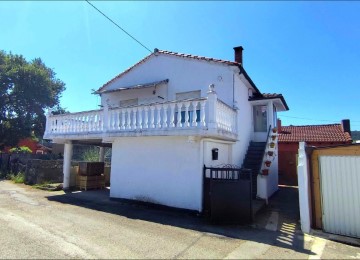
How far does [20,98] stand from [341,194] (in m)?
34.0

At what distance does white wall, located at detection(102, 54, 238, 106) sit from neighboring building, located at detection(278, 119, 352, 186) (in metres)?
8.98

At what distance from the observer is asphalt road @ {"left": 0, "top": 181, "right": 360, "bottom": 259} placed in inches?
213

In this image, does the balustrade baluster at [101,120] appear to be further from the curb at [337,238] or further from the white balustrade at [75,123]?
the curb at [337,238]

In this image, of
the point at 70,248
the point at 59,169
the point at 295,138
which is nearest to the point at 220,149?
the point at 70,248

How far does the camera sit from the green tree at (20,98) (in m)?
28.8

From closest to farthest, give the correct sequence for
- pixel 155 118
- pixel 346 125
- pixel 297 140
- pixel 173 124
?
pixel 173 124 < pixel 155 118 < pixel 297 140 < pixel 346 125

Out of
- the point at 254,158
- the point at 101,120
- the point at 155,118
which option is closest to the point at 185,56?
the point at 155,118

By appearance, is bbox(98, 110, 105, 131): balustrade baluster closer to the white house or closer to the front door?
the white house

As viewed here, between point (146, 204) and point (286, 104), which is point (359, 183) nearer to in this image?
point (146, 204)

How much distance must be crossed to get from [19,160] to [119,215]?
50.0 ft

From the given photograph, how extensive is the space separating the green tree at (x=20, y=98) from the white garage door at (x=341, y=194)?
30408 mm

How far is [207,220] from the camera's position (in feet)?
27.0

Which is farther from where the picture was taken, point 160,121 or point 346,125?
point 346,125

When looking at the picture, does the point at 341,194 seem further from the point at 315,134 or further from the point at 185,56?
the point at 315,134
